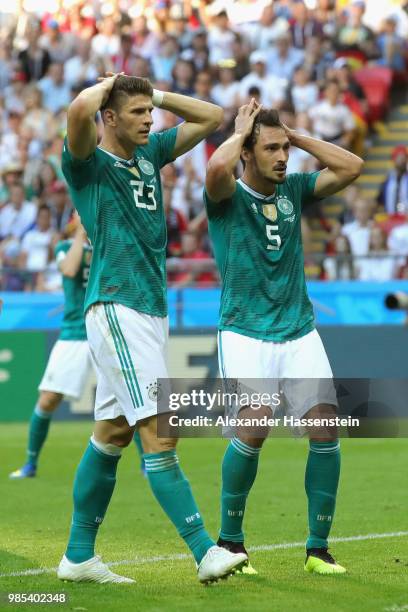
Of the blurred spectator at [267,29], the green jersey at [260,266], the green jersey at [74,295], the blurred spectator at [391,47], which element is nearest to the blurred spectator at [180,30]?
the blurred spectator at [267,29]

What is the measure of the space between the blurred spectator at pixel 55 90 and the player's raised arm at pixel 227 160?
1525cm

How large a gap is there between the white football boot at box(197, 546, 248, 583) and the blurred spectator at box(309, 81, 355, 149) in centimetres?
1373

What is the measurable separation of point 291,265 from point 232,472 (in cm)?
120

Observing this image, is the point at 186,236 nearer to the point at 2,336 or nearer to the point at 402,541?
the point at 2,336

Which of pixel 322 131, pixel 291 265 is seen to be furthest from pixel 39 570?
pixel 322 131

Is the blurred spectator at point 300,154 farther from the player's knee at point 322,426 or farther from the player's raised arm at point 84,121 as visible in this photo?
the player's raised arm at point 84,121

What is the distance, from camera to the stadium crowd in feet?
58.5

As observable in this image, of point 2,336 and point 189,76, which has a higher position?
point 189,76

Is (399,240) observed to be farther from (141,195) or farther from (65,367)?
(141,195)

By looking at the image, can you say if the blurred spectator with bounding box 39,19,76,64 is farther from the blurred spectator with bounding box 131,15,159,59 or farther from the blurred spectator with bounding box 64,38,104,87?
the blurred spectator with bounding box 131,15,159,59

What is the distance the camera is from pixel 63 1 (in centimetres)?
2483

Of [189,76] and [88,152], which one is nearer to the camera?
[88,152]

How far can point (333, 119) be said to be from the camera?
1972 cm

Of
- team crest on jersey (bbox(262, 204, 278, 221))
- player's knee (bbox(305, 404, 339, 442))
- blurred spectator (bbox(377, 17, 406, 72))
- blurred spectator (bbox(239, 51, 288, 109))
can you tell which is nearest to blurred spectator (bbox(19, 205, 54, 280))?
blurred spectator (bbox(239, 51, 288, 109))
